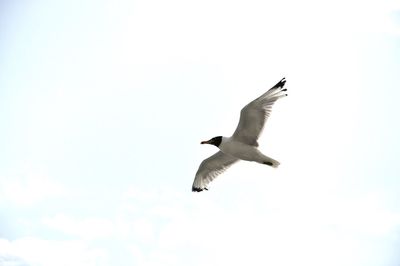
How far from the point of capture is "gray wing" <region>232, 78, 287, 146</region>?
15.4 metres

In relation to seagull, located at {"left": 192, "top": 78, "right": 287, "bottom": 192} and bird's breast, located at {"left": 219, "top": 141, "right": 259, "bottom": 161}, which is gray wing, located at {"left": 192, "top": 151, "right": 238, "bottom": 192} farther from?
bird's breast, located at {"left": 219, "top": 141, "right": 259, "bottom": 161}

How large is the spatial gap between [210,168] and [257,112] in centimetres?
283

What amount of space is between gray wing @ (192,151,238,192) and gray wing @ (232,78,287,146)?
1.72 meters

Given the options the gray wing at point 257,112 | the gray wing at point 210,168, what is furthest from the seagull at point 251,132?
the gray wing at point 210,168

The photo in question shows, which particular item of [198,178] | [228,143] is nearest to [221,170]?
[198,178]

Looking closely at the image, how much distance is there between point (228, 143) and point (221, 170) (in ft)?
5.94

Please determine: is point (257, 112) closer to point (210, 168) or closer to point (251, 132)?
point (251, 132)

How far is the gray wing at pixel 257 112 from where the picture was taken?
15.4 meters

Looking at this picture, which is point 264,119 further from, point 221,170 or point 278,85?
point 221,170

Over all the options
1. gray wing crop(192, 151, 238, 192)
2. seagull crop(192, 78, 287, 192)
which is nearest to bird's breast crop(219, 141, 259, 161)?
seagull crop(192, 78, 287, 192)

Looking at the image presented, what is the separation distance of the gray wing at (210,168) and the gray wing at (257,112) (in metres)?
1.72

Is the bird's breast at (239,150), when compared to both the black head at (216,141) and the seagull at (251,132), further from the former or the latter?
the black head at (216,141)

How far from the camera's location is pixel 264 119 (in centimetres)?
1562

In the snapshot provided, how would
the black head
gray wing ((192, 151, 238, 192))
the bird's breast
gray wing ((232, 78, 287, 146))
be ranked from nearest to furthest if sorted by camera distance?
gray wing ((232, 78, 287, 146))
the bird's breast
the black head
gray wing ((192, 151, 238, 192))
